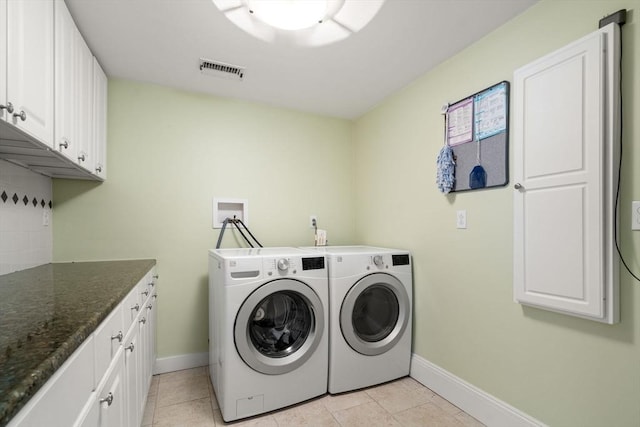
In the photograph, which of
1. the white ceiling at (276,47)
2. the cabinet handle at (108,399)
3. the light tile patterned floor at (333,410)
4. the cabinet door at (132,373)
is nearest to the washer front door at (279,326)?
the light tile patterned floor at (333,410)

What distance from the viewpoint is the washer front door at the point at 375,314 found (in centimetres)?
203

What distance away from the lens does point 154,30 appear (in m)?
1.73

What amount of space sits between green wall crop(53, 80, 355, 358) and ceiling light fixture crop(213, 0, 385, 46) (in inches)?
41.2

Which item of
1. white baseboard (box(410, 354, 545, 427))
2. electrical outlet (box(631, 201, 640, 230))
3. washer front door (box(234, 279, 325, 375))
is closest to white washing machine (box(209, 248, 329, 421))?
washer front door (box(234, 279, 325, 375))

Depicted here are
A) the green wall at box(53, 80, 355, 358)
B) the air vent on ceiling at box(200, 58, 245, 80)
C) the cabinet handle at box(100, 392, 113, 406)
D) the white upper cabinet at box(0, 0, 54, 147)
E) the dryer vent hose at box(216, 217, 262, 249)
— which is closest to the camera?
the cabinet handle at box(100, 392, 113, 406)

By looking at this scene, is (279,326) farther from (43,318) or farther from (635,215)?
(635,215)

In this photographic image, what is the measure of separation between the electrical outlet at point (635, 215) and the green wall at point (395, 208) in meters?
0.03

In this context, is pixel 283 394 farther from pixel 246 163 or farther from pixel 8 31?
pixel 8 31

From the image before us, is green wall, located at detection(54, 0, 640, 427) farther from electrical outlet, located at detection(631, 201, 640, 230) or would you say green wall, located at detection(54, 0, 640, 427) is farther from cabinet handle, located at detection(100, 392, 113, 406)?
cabinet handle, located at detection(100, 392, 113, 406)

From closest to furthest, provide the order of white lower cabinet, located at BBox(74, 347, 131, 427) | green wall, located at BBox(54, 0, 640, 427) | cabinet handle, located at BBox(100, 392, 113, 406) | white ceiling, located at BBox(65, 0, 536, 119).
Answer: white lower cabinet, located at BBox(74, 347, 131, 427)
cabinet handle, located at BBox(100, 392, 113, 406)
green wall, located at BBox(54, 0, 640, 427)
white ceiling, located at BBox(65, 0, 536, 119)

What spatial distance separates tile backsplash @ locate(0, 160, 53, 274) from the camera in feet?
5.03

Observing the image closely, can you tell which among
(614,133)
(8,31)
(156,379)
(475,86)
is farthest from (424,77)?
(156,379)

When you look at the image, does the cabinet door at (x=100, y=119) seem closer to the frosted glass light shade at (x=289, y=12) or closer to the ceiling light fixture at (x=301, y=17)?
the ceiling light fixture at (x=301, y=17)

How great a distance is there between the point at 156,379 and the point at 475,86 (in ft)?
9.80
